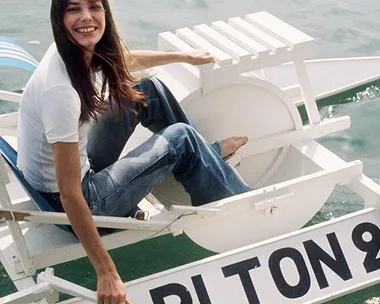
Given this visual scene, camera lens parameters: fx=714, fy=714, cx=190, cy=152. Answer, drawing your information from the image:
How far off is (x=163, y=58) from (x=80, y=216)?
866 millimetres

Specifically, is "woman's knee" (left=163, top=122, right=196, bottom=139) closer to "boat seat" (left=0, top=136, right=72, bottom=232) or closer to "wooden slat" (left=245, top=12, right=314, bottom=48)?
"boat seat" (left=0, top=136, right=72, bottom=232)

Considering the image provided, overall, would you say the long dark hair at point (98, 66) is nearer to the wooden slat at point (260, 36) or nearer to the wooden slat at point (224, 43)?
the wooden slat at point (224, 43)

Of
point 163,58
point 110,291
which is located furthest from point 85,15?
point 110,291

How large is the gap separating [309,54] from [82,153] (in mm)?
1057

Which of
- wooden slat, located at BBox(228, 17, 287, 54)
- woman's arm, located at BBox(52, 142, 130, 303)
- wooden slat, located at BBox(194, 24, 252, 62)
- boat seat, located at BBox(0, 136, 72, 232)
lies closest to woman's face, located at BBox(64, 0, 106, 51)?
woman's arm, located at BBox(52, 142, 130, 303)

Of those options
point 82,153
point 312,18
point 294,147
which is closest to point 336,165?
point 294,147

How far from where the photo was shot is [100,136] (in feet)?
8.06

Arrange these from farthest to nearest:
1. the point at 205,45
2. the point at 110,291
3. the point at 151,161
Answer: the point at 205,45
the point at 151,161
the point at 110,291

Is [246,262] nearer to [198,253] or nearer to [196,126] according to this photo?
[198,253]

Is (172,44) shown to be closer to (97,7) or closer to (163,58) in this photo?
(163,58)

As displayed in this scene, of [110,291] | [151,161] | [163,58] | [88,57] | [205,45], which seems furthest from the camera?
[205,45]

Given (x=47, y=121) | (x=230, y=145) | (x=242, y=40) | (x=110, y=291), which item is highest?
(x=242, y=40)

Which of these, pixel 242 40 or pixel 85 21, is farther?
pixel 242 40

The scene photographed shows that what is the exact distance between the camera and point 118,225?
2.26 meters
